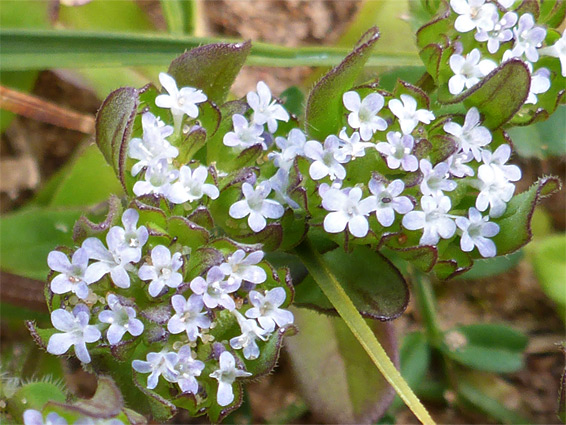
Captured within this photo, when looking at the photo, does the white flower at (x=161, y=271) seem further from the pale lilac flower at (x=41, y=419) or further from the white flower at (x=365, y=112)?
the white flower at (x=365, y=112)

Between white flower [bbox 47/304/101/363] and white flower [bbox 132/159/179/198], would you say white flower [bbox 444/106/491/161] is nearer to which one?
white flower [bbox 132/159/179/198]

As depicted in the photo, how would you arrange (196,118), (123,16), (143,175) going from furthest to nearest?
(123,16) → (196,118) → (143,175)

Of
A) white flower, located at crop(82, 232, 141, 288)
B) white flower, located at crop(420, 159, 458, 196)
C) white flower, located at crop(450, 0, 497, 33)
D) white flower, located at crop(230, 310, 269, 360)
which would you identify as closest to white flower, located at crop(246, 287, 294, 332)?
white flower, located at crop(230, 310, 269, 360)

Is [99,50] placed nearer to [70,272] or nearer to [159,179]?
[159,179]

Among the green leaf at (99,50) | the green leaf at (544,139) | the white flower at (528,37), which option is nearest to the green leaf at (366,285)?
the white flower at (528,37)

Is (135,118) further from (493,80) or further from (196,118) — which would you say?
(493,80)

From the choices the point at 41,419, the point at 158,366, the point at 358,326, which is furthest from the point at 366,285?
the point at 41,419

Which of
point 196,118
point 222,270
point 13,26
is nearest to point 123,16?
point 13,26
